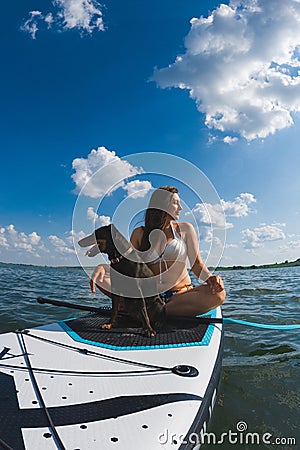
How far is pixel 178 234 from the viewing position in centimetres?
356

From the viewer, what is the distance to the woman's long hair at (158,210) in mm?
3174

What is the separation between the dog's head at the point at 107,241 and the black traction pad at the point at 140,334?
770 millimetres

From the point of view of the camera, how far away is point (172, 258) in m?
3.35

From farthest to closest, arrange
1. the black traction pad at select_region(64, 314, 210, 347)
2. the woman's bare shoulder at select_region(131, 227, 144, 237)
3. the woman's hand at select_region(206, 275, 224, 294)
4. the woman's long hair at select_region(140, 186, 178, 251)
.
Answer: the woman's bare shoulder at select_region(131, 227, 144, 237), the woman's long hair at select_region(140, 186, 178, 251), the woman's hand at select_region(206, 275, 224, 294), the black traction pad at select_region(64, 314, 210, 347)

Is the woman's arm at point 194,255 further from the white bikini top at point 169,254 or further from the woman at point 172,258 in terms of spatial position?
the white bikini top at point 169,254

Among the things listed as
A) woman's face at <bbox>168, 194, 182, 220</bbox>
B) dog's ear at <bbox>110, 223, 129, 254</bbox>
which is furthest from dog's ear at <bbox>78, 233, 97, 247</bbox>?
woman's face at <bbox>168, 194, 182, 220</bbox>

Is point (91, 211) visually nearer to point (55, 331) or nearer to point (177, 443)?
point (55, 331)

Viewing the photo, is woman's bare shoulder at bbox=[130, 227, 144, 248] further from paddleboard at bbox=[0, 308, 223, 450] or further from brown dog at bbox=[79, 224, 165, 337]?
paddleboard at bbox=[0, 308, 223, 450]

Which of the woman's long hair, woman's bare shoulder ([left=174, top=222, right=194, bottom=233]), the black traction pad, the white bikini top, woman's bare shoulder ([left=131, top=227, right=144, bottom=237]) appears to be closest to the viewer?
the black traction pad

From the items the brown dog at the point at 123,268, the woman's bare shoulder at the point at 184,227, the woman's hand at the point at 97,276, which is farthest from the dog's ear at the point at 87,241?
the woman's bare shoulder at the point at 184,227

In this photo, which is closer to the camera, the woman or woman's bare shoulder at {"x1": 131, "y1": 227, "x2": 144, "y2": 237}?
the woman

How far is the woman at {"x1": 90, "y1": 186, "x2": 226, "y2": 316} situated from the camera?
3.21 m

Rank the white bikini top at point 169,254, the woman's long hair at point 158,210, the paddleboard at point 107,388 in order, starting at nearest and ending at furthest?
the paddleboard at point 107,388
the woman's long hair at point 158,210
the white bikini top at point 169,254

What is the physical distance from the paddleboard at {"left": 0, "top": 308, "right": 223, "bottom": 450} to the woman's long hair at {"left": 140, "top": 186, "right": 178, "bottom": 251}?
1052 millimetres
